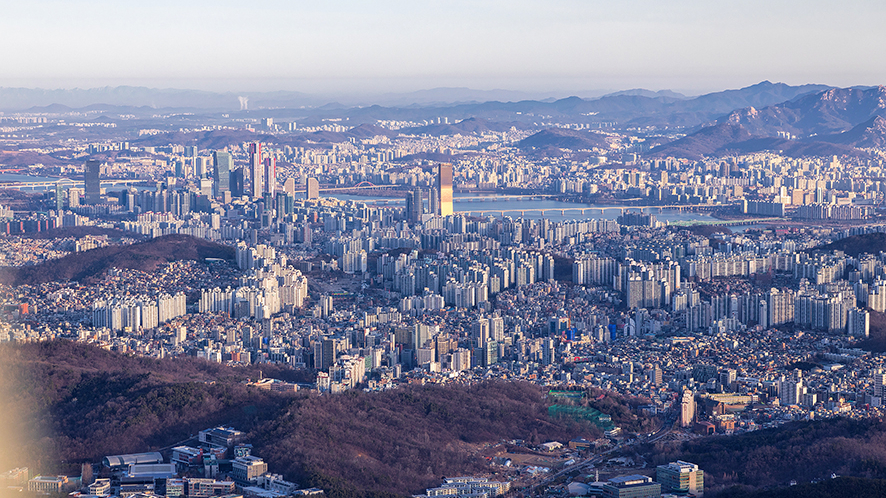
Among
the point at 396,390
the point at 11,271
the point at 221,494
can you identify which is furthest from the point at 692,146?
the point at 221,494

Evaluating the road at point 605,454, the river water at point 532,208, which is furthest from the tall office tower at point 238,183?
the road at point 605,454

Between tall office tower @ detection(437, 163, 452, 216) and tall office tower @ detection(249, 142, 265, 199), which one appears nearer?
tall office tower @ detection(437, 163, 452, 216)

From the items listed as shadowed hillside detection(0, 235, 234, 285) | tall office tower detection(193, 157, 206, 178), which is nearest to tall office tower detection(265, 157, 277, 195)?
tall office tower detection(193, 157, 206, 178)

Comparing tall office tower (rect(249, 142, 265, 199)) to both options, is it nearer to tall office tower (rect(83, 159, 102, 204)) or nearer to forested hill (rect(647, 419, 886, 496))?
tall office tower (rect(83, 159, 102, 204))

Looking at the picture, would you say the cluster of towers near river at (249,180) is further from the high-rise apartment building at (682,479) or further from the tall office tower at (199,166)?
the high-rise apartment building at (682,479)

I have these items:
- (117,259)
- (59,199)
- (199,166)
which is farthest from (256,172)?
(117,259)
